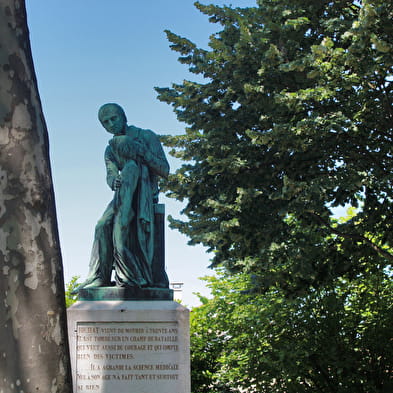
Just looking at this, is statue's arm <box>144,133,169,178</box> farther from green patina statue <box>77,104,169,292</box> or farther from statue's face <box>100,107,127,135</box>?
statue's face <box>100,107,127,135</box>

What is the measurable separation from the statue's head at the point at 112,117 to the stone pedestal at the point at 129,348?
2268 millimetres

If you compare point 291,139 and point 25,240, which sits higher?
point 291,139

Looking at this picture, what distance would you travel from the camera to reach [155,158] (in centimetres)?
726

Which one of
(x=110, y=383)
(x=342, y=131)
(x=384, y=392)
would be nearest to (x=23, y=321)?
(x=110, y=383)

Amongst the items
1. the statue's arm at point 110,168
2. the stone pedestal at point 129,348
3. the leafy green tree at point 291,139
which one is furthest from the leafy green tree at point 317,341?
the stone pedestal at point 129,348

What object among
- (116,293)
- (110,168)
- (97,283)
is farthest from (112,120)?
(116,293)

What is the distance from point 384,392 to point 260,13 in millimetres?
10010

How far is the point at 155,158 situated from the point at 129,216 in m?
0.87

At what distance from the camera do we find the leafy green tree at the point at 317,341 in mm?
14789

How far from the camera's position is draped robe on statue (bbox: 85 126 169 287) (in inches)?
266

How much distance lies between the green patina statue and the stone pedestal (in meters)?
0.44

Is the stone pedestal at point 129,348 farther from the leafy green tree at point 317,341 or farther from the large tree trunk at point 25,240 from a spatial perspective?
the leafy green tree at point 317,341

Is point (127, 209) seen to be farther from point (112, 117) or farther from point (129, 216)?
point (112, 117)

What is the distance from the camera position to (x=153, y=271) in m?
Result: 6.91
